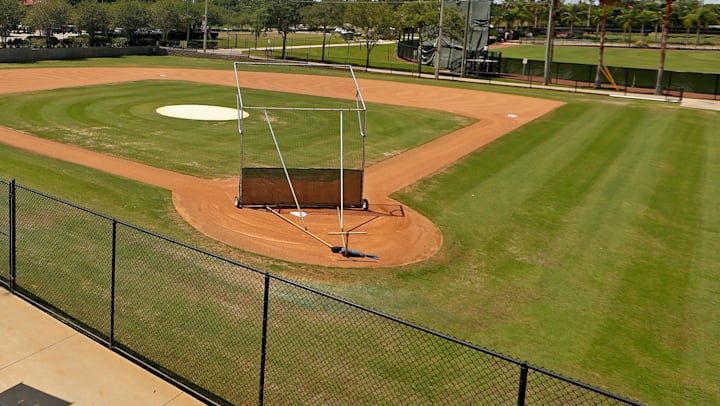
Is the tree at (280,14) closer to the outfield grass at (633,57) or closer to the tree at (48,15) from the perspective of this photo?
the tree at (48,15)

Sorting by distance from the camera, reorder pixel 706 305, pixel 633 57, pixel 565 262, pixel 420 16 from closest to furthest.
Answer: pixel 706 305
pixel 565 262
pixel 420 16
pixel 633 57

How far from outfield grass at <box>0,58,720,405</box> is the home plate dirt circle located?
10619mm

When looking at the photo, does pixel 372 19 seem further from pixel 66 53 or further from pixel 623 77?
pixel 66 53

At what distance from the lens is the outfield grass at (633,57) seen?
9656cm

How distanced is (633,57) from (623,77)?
179 feet

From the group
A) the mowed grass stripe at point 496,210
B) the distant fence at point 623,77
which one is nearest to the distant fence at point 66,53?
the distant fence at point 623,77

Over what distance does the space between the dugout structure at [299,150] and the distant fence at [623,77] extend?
28.0 meters

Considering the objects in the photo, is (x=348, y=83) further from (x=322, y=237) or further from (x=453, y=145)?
(x=322, y=237)

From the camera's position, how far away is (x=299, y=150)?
2692 centimetres

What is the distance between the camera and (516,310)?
1286 cm

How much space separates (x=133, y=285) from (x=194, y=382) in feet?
12.7

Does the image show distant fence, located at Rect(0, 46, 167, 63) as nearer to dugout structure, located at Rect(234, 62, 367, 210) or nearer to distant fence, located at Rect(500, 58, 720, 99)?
dugout structure, located at Rect(234, 62, 367, 210)

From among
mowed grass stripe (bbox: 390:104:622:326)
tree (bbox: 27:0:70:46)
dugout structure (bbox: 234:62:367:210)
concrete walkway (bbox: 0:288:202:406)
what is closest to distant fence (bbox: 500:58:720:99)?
dugout structure (bbox: 234:62:367:210)

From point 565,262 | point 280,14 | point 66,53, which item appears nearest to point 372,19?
point 280,14
